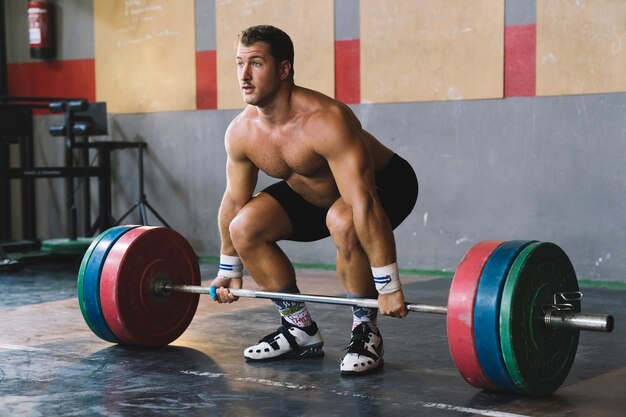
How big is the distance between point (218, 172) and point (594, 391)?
13.4 ft

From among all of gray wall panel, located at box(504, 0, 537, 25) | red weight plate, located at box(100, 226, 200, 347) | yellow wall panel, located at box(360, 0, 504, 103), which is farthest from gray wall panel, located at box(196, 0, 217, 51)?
red weight plate, located at box(100, 226, 200, 347)

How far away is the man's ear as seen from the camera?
2969 mm

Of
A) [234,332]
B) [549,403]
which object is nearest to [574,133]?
[234,332]

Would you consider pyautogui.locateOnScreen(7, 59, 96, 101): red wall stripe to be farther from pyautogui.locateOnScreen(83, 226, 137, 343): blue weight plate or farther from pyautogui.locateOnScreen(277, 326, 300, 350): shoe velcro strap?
pyautogui.locateOnScreen(277, 326, 300, 350): shoe velcro strap

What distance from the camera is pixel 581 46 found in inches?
196

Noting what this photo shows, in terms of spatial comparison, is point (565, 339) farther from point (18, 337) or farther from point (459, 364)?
point (18, 337)

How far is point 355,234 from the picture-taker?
2908 millimetres

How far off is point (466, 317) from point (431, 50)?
3.23m

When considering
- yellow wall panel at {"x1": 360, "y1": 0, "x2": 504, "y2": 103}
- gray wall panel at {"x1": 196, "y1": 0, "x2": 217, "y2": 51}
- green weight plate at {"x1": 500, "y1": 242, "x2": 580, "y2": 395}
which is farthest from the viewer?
gray wall panel at {"x1": 196, "y1": 0, "x2": 217, "y2": 51}

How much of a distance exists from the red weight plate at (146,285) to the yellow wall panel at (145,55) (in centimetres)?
321

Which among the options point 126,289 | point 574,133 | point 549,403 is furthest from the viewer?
point 574,133

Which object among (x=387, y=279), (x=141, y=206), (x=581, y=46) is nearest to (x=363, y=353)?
(x=387, y=279)

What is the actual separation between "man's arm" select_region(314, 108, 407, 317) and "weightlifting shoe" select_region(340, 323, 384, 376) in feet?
0.83

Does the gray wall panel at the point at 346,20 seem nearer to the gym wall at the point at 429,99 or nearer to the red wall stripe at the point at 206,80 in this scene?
the gym wall at the point at 429,99
